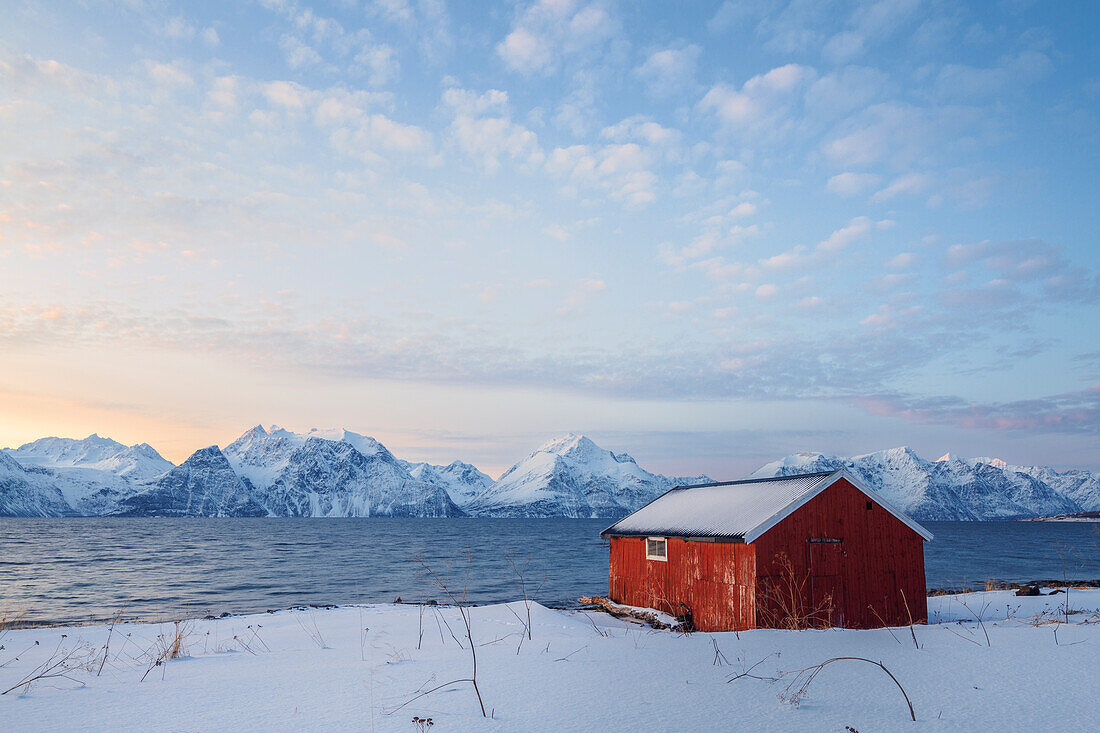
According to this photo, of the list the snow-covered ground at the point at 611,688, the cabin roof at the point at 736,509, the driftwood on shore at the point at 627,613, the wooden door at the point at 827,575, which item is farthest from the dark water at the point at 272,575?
the snow-covered ground at the point at 611,688

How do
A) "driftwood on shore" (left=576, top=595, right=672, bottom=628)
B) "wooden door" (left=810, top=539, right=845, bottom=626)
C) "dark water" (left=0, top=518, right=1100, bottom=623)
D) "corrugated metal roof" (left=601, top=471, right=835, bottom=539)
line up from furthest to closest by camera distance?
"dark water" (left=0, top=518, right=1100, bottom=623) → "driftwood on shore" (left=576, top=595, right=672, bottom=628) → "corrugated metal roof" (left=601, top=471, right=835, bottom=539) → "wooden door" (left=810, top=539, right=845, bottom=626)

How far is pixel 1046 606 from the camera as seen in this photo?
84.9 ft

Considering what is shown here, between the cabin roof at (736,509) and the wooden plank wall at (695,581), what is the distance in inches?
19.9

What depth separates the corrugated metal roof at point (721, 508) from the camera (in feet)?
68.0

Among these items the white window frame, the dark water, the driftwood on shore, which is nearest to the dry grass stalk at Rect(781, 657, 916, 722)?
the driftwood on shore

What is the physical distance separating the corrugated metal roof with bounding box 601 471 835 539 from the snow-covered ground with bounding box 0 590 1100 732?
39.2ft

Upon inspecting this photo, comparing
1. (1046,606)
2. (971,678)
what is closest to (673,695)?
(971,678)

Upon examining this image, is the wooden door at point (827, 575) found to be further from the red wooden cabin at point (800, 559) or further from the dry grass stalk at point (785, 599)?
the dry grass stalk at point (785, 599)

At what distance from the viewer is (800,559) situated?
19984 mm

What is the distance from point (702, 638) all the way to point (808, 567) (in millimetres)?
13082

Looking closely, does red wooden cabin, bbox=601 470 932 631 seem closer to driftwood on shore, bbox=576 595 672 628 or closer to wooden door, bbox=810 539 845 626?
wooden door, bbox=810 539 845 626

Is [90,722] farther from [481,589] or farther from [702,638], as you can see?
[481,589]

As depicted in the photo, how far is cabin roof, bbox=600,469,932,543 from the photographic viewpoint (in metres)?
20.2

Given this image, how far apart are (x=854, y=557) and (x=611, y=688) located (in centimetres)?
1828
